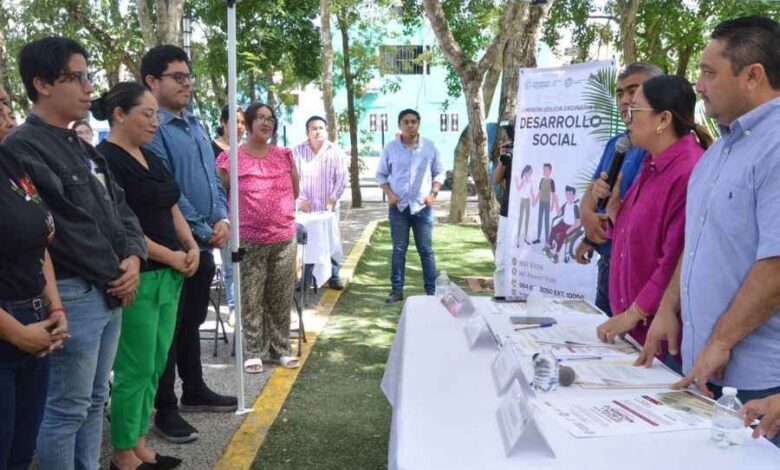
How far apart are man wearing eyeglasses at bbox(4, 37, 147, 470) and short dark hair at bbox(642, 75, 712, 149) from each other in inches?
82.0

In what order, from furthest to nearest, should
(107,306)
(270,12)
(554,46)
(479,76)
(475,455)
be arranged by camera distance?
(554,46) → (270,12) → (479,76) → (107,306) → (475,455)

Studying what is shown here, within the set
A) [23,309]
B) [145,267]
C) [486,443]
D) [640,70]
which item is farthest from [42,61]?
[640,70]

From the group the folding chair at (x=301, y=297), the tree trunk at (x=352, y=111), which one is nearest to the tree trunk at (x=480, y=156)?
the folding chair at (x=301, y=297)

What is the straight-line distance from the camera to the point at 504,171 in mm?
6289

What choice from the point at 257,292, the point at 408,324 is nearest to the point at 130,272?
the point at 408,324

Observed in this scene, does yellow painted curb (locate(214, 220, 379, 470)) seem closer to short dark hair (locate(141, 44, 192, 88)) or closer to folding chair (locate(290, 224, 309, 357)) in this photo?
folding chair (locate(290, 224, 309, 357))

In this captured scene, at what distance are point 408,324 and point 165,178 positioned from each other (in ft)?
4.29

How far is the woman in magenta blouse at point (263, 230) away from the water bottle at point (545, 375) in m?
3.04

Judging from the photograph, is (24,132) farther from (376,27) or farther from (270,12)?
(376,27)

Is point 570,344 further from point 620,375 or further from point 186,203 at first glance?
point 186,203

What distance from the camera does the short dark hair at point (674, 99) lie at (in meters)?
2.65

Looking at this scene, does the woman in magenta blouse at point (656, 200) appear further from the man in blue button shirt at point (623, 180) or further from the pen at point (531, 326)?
the man in blue button shirt at point (623, 180)

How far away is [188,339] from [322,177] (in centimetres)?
394

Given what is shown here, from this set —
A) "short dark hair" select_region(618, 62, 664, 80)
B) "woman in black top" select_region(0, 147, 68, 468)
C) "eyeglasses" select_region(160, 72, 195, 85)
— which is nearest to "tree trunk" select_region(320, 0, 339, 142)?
"eyeglasses" select_region(160, 72, 195, 85)
